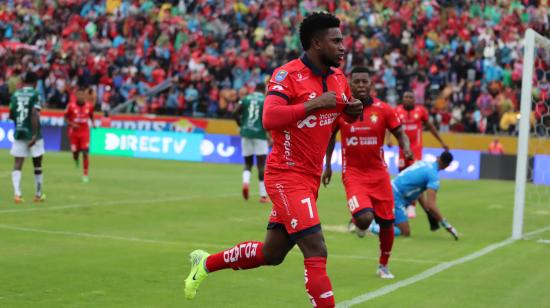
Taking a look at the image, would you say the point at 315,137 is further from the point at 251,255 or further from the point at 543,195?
the point at 543,195

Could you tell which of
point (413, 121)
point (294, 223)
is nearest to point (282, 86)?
point (294, 223)

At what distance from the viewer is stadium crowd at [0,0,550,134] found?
34.1 metres

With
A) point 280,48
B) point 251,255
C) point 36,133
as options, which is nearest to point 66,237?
point 36,133

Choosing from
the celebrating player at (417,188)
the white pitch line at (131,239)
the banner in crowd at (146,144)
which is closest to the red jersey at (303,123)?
the white pitch line at (131,239)

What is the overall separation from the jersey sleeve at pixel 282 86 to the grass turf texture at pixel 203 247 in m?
2.55

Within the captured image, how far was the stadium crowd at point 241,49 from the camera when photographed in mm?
34094

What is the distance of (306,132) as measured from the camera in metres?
7.10

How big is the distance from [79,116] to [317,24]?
19016 mm

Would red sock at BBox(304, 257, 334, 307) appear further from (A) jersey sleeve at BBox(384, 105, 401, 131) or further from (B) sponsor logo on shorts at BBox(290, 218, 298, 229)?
(A) jersey sleeve at BBox(384, 105, 401, 131)

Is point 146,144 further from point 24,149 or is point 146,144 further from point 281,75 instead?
point 281,75

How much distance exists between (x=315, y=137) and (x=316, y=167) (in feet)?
0.79

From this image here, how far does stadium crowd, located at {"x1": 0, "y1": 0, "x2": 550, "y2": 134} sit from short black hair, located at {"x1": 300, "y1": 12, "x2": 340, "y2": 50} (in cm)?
2610

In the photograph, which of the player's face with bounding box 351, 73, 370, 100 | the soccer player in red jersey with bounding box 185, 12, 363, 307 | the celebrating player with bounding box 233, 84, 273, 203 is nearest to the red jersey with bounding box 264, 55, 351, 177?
the soccer player in red jersey with bounding box 185, 12, 363, 307

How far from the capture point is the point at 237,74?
37906mm
